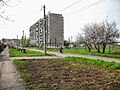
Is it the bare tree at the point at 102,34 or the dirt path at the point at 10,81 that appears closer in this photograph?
the dirt path at the point at 10,81

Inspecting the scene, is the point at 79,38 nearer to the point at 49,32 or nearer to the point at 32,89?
the point at 32,89

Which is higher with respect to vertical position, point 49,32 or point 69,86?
point 49,32

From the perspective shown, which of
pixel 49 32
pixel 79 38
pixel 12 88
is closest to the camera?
pixel 12 88

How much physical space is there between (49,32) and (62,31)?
8154 mm

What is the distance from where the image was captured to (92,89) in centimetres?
663

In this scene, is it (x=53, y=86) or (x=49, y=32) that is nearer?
(x=53, y=86)

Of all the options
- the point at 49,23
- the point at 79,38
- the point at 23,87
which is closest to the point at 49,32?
the point at 49,23

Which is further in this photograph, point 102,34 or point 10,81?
point 102,34

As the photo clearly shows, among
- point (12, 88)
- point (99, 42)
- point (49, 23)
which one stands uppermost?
point (49, 23)

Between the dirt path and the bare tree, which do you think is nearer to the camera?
the dirt path

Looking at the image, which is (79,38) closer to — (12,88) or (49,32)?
(12,88)

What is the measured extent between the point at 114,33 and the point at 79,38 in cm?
993

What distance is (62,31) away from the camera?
102m

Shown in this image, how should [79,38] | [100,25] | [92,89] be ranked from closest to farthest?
[92,89] < [100,25] < [79,38]
